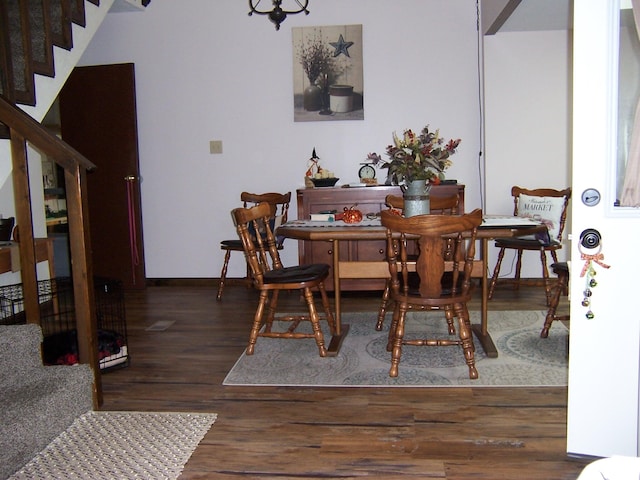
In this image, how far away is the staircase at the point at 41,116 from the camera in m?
2.53

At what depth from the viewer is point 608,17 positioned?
194 centimetres

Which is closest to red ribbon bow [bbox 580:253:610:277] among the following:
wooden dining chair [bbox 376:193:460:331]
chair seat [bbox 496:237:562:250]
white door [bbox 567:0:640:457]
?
white door [bbox 567:0:640:457]

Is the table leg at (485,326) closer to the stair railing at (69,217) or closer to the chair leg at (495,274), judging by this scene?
A: the chair leg at (495,274)

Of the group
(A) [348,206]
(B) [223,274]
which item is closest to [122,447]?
(B) [223,274]

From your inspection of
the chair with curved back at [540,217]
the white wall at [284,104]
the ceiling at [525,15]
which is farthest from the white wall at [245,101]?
the chair with curved back at [540,217]

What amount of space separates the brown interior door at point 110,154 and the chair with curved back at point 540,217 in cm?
313

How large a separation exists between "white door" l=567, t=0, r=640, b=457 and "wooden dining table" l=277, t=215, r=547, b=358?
1.06 metres

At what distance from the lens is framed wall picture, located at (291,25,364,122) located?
5207 mm

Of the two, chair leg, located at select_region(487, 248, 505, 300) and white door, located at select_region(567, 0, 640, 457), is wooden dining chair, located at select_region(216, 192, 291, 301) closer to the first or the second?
chair leg, located at select_region(487, 248, 505, 300)

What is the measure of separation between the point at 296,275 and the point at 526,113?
284 cm

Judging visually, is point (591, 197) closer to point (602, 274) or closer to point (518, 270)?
point (602, 274)

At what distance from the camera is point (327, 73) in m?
5.23

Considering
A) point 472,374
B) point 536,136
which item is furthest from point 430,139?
point 536,136

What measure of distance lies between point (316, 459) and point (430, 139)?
1.84m
